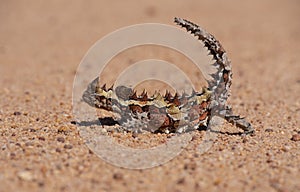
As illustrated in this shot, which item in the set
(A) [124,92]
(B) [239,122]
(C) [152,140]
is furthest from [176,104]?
(B) [239,122]

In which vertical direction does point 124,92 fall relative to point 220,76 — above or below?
below

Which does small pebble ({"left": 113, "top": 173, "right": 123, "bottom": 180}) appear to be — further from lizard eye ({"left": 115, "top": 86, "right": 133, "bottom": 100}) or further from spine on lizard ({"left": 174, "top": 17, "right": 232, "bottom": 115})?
spine on lizard ({"left": 174, "top": 17, "right": 232, "bottom": 115})

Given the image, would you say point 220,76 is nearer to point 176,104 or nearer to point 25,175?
point 176,104

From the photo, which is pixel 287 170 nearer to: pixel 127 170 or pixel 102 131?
pixel 127 170

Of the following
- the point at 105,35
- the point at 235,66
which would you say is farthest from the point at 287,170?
the point at 105,35

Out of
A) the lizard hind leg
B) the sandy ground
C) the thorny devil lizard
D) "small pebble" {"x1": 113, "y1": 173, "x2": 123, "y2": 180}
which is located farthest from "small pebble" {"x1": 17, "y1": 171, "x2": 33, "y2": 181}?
the lizard hind leg
